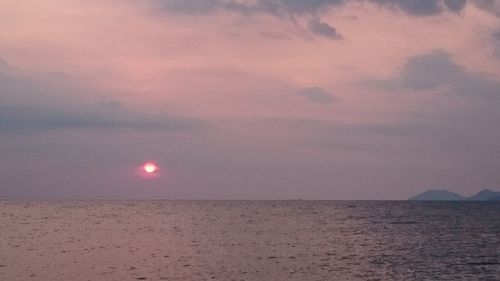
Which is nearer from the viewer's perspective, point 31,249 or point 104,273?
point 104,273

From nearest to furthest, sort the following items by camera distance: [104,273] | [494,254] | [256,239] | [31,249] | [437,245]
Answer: [104,273]
[494,254]
[31,249]
[437,245]
[256,239]

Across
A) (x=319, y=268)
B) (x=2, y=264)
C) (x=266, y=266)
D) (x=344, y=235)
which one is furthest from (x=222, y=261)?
(x=344, y=235)

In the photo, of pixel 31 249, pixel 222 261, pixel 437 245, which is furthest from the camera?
pixel 437 245

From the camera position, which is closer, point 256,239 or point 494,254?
point 494,254

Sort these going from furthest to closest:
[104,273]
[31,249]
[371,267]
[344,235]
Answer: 1. [344,235]
2. [31,249]
3. [371,267]
4. [104,273]

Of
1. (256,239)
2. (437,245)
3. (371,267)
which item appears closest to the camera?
(371,267)

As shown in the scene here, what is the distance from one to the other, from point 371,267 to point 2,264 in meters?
34.0

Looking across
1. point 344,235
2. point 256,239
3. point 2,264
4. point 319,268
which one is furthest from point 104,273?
point 344,235

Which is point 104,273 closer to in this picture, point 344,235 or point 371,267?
point 371,267

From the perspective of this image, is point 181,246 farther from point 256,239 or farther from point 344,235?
point 344,235

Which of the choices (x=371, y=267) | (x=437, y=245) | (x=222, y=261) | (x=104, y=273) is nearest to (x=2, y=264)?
(x=104, y=273)

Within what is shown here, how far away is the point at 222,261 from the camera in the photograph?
6369 cm

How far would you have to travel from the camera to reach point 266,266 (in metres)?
59.2

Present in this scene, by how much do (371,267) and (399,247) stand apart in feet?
77.8
